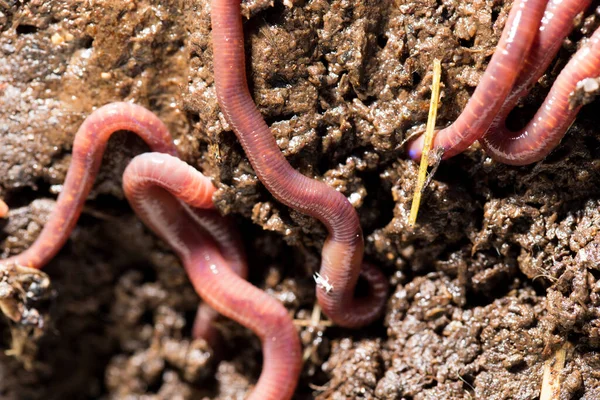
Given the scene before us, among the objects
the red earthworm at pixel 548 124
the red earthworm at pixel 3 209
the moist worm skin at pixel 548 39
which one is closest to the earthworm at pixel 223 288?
the red earthworm at pixel 3 209

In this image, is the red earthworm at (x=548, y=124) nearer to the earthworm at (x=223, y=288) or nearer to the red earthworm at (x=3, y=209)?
the earthworm at (x=223, y=288)

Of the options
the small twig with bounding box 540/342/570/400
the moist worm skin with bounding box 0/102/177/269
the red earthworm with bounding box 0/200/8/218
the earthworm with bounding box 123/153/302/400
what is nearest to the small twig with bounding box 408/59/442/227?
the small twig with bounding box 540/342/570/400

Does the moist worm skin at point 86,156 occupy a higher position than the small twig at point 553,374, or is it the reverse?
the moist worm skin at point 86,156

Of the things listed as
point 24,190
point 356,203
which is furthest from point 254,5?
point 24,190

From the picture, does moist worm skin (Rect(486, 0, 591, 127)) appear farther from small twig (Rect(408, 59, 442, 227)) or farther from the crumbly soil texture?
small twig (Rect(408, 59, 442, 227))

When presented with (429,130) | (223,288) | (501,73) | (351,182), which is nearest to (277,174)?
(351,182)
